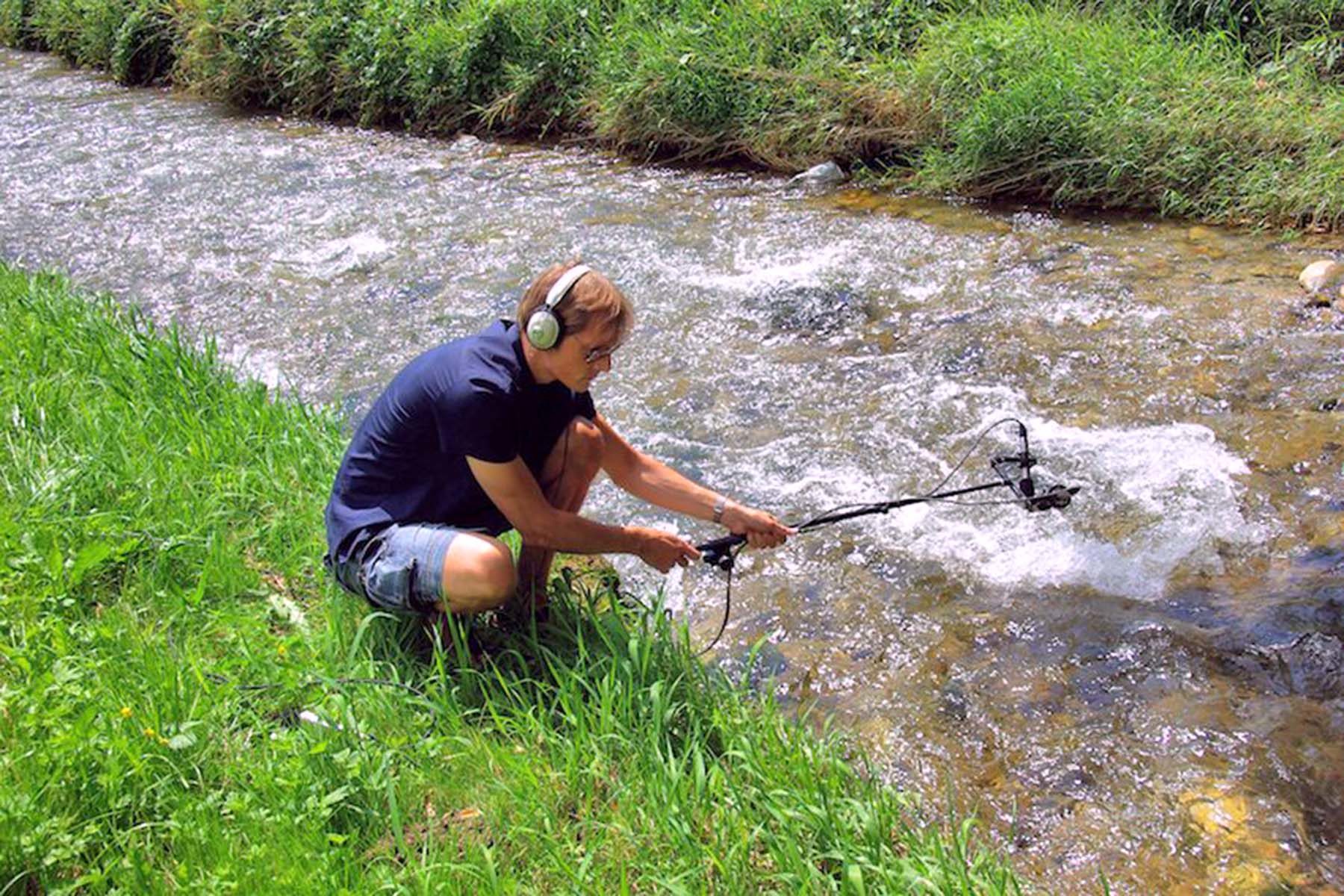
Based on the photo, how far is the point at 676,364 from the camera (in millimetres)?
6062

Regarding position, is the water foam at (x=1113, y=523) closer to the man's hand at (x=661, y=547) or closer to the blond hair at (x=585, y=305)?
the man's hand at (x=661, y=547)

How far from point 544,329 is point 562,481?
61cm

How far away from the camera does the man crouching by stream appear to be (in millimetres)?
3023

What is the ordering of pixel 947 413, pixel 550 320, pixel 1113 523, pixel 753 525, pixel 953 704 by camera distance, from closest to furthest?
1. pixel 550 320
2. pixel 753 525
3. pixel 953 704
4. pixel 1113 523
5. pixel 947 413

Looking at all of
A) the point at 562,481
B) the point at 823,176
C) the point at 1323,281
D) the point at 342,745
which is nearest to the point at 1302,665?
the point at 562,481

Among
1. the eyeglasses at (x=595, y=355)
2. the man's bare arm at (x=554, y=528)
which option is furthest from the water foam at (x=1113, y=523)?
the eyeglasses at (x=595, y=355)

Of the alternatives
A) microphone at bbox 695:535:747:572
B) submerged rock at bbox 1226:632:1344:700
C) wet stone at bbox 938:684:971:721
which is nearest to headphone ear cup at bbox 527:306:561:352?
microphone at bbox 695:535:747:572

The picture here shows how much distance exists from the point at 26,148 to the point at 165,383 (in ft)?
24.1

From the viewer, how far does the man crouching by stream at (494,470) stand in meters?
3.02

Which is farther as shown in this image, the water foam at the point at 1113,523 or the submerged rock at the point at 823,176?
the submerged rock at the point at 823,176

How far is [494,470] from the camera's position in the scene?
121 inches

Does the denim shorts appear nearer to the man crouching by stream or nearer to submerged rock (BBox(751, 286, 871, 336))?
the man crouching by stream

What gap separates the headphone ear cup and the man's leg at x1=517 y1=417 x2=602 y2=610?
0.42 metres

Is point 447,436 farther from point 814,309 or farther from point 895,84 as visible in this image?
point 895,84
